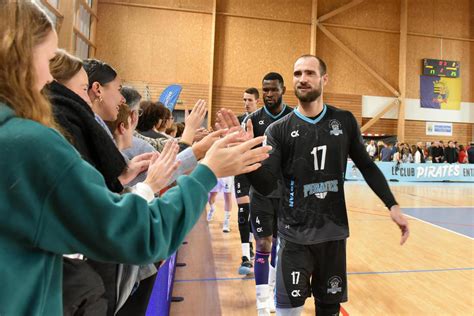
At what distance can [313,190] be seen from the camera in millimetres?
2318

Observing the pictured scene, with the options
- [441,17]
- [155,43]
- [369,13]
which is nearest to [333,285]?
[155,43]

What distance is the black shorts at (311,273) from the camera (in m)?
2.21

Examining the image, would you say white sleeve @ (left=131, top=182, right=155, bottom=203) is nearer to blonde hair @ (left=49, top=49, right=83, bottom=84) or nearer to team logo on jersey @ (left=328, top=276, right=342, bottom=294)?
blonde hair @ (left=49, top=49, right=83, bottom=84)

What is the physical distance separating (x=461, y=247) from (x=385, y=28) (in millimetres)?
15368

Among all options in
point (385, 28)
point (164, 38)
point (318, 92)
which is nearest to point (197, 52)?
point (164, 38)

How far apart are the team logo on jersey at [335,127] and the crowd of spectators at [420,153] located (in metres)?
12.9

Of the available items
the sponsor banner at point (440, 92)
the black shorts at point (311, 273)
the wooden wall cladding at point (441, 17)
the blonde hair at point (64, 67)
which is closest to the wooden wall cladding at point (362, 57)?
the wooden wall cladding at point (441, 17)

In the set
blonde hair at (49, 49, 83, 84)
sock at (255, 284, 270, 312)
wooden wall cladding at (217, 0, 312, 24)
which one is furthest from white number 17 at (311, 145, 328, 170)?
wooden wall cladding at (217, 0, 312, 24)

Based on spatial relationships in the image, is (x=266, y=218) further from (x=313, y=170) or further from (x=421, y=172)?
(x=421, y=172)

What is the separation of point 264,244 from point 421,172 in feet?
42.8

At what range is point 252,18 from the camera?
1641 centimetres

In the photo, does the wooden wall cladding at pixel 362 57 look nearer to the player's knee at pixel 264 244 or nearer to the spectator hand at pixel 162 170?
the player's knee at pixel 264 244

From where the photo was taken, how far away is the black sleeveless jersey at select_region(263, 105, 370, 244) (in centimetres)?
227

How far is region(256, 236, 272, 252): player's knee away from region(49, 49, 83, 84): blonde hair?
2275mm
